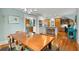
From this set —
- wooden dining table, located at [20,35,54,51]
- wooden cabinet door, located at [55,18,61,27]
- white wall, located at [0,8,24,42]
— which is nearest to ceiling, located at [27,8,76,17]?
wooden cabinet door, located at [55,18,61,27]

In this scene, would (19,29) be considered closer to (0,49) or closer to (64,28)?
(0,49)

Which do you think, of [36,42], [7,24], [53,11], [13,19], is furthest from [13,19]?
[53,11]

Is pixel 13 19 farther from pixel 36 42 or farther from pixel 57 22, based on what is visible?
pixel 57 22

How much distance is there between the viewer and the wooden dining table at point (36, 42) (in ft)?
9.03

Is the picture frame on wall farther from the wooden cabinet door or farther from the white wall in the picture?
the wooden cabinet door

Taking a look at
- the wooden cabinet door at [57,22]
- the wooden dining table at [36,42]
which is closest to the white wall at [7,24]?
the wooden dining table at [36,42]

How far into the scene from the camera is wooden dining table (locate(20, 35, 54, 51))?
108 inches

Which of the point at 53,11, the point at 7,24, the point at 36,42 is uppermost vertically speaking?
the point at 53,11

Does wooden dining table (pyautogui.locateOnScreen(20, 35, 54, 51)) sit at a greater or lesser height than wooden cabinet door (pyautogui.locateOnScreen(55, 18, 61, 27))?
lesser

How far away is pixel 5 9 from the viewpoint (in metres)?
2.74

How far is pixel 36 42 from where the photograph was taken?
276 centimetres

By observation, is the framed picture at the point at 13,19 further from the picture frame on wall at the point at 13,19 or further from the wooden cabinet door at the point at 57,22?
the wooden cabinet door at the point at 57,22

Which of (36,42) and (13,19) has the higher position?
(13,19)

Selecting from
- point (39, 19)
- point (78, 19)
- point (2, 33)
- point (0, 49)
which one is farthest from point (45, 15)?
point (0, 49)
